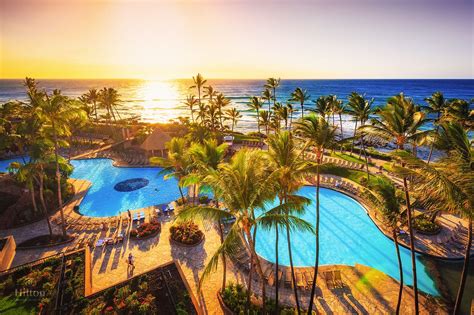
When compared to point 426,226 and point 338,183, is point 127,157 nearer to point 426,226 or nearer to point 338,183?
point 338,183

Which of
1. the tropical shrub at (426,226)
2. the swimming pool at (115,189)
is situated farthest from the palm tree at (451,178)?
the swimming pool at (115,189)

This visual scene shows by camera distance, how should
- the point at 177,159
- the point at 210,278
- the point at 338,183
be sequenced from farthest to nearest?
the point at 338,183
the point at 177,159
the point at 210,278

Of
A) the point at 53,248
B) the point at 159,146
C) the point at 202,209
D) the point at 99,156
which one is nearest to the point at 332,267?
the point at 202,209

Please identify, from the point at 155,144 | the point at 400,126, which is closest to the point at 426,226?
the point at 400,126

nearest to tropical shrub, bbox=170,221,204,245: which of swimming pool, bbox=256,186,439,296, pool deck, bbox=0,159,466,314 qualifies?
pool deck, bbox=0,159,466,314

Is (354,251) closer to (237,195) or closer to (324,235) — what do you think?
(324,235)

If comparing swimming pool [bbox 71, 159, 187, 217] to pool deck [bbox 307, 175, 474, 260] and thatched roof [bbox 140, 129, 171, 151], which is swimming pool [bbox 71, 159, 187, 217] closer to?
thatched roof [bbox 140, 129, 171, 151]
